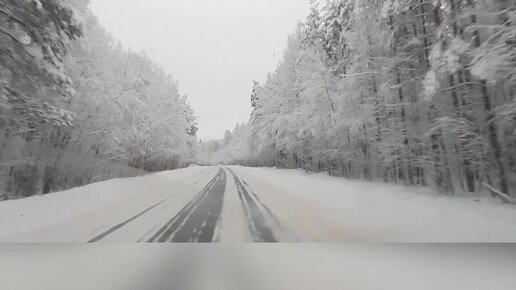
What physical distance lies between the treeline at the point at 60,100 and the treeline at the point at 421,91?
9.94 m

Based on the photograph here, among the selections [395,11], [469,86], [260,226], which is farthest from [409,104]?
[260,226]

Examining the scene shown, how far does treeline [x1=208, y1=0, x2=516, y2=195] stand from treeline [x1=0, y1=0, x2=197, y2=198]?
9943 millimetres

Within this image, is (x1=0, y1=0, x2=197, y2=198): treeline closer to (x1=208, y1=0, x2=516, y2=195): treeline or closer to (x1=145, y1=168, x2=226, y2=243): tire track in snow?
(x1=145, y1=168, x2=226, y2=243): tire track in snow

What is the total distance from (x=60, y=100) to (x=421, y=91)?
1215 cm

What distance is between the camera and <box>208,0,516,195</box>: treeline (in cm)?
830

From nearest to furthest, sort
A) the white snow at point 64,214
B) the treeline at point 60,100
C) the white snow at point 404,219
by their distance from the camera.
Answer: the white snow at point 404,219 → the white snow at point 64,214 → the treeline at point 60,100

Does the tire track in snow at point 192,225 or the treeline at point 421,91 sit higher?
the treeline at point 421,91

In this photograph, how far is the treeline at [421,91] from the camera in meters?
8.30

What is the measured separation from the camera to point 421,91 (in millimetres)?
11875

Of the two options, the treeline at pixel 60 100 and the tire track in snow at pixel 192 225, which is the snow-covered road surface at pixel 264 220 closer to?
the tire track in snow at pixel 192 225

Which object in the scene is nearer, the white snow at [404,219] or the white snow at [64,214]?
the white snow at [404,219]

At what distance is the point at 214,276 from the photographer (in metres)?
4.48

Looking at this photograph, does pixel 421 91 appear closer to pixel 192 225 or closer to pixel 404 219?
pixel 404 219

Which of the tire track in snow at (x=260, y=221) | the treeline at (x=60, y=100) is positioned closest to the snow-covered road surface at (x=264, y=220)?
the tire track in snow at (x=260, y=221)
